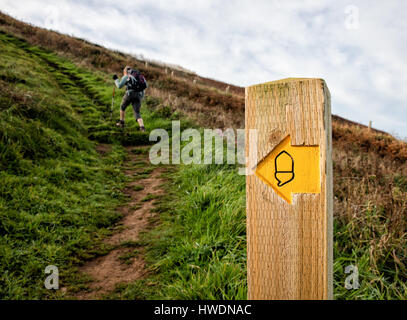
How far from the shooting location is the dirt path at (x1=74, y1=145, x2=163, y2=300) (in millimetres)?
2459

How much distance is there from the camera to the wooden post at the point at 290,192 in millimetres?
887

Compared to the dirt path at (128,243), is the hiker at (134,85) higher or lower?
higher

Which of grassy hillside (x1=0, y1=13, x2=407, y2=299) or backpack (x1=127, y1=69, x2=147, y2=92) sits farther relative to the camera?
backpack (x1=127, y1=69, x2=147, y2=92)

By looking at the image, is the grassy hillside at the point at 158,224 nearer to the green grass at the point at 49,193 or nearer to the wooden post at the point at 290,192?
the green grass at the point at 49,193

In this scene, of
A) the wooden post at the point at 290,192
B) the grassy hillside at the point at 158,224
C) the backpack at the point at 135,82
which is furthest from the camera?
the backpack at the point at 135,82

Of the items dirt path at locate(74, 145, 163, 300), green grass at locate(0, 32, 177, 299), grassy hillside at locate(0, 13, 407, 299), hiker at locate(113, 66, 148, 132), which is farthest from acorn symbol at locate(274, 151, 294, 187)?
hiker at locate(113, 66, 148, 132)

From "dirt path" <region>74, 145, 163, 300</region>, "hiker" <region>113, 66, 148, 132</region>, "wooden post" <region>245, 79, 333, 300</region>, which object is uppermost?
"hiker" <region>113, 66, 148, 132</region>

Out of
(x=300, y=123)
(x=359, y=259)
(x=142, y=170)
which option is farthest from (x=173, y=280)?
(x=142, y=170)

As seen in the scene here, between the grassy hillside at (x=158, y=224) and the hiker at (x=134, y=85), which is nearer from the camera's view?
the grassy hillside at (x=158, y=224)

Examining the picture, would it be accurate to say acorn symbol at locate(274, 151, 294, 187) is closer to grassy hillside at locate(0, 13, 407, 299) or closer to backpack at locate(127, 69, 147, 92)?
grassy hillside at locate(0, 13, 407, 299)

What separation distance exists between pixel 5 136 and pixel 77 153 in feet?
4.42

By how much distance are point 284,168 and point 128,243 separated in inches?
103

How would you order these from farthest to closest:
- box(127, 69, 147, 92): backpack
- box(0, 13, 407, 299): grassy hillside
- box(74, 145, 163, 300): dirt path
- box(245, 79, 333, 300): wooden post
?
box(127, 69, 147, 92): backpack
box(74, 145, 163, 300): dirt path
box(0, 13, 407, 299): grassy hillside
box(245, 79, 333, 300): wooden post

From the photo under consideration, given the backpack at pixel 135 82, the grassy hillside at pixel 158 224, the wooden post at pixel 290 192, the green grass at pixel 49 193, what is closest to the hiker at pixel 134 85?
the backpack at pixel 135 82
